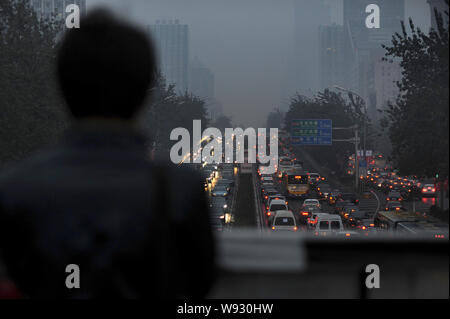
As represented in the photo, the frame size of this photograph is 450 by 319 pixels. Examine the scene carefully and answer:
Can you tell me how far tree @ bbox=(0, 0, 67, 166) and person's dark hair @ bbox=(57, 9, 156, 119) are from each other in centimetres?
2981

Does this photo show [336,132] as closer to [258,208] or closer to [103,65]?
[258,208]

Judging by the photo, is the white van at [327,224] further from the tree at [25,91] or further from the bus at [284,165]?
the bus at [284,165]

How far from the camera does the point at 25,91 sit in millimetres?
34312

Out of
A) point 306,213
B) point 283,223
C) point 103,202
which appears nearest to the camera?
point 103,202

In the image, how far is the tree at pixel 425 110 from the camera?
108 feet

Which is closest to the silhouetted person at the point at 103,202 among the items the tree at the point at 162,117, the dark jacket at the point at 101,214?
the dark jacket at the point at 101,214

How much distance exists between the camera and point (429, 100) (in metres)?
34.4

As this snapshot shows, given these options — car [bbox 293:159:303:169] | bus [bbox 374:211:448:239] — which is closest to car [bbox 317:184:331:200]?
car [bbox 293:159:303:169]

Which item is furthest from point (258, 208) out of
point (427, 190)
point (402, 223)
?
point (402, 223)

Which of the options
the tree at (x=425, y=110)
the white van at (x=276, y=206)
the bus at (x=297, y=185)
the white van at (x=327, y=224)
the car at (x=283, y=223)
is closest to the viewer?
the tree at (x=425, y=110)

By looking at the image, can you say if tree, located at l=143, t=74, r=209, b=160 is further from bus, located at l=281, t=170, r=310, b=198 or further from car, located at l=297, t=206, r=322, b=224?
car, located at l=297, t=206, r=322, b=224

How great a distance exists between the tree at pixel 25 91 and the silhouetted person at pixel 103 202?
29.9m

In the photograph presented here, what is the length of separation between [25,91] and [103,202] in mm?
33846
